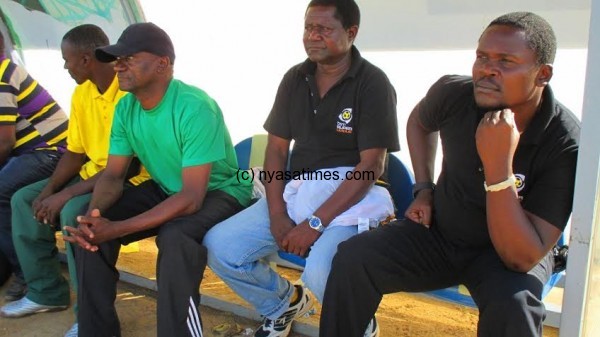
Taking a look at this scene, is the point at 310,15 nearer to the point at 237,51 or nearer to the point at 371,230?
the point at 371,230

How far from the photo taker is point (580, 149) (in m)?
1.86

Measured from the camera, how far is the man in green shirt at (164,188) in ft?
8.15

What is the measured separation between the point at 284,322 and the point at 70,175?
5.21ft

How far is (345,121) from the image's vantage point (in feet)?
8.78

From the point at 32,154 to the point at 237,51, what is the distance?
159cm

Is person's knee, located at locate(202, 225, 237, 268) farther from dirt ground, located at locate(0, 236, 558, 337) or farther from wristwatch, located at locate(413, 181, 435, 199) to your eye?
wristwatch, located at locate(413, 181, 435, 199)

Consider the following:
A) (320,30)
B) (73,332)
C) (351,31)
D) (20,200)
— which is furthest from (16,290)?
(351,31)

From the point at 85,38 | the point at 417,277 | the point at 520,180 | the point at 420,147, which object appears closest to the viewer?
the point at 520,180

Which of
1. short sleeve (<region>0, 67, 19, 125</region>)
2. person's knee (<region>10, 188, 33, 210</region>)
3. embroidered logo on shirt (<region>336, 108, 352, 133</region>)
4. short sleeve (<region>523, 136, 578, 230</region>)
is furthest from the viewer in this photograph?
short sleeve (<region>0, 67, 19, 125</region>)

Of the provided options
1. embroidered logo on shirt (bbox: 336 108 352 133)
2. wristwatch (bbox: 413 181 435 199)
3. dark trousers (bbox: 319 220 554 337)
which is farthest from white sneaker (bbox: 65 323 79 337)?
wristwatch (bbox: 413 181 435 199)

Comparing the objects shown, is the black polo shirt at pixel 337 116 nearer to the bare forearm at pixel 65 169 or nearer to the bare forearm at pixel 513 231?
the bare forearm at pixel 513 231

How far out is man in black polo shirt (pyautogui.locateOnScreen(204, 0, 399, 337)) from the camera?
2.55 meters

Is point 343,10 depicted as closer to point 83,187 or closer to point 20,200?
point 83,187

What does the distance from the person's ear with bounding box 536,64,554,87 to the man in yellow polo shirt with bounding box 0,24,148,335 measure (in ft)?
7.00
